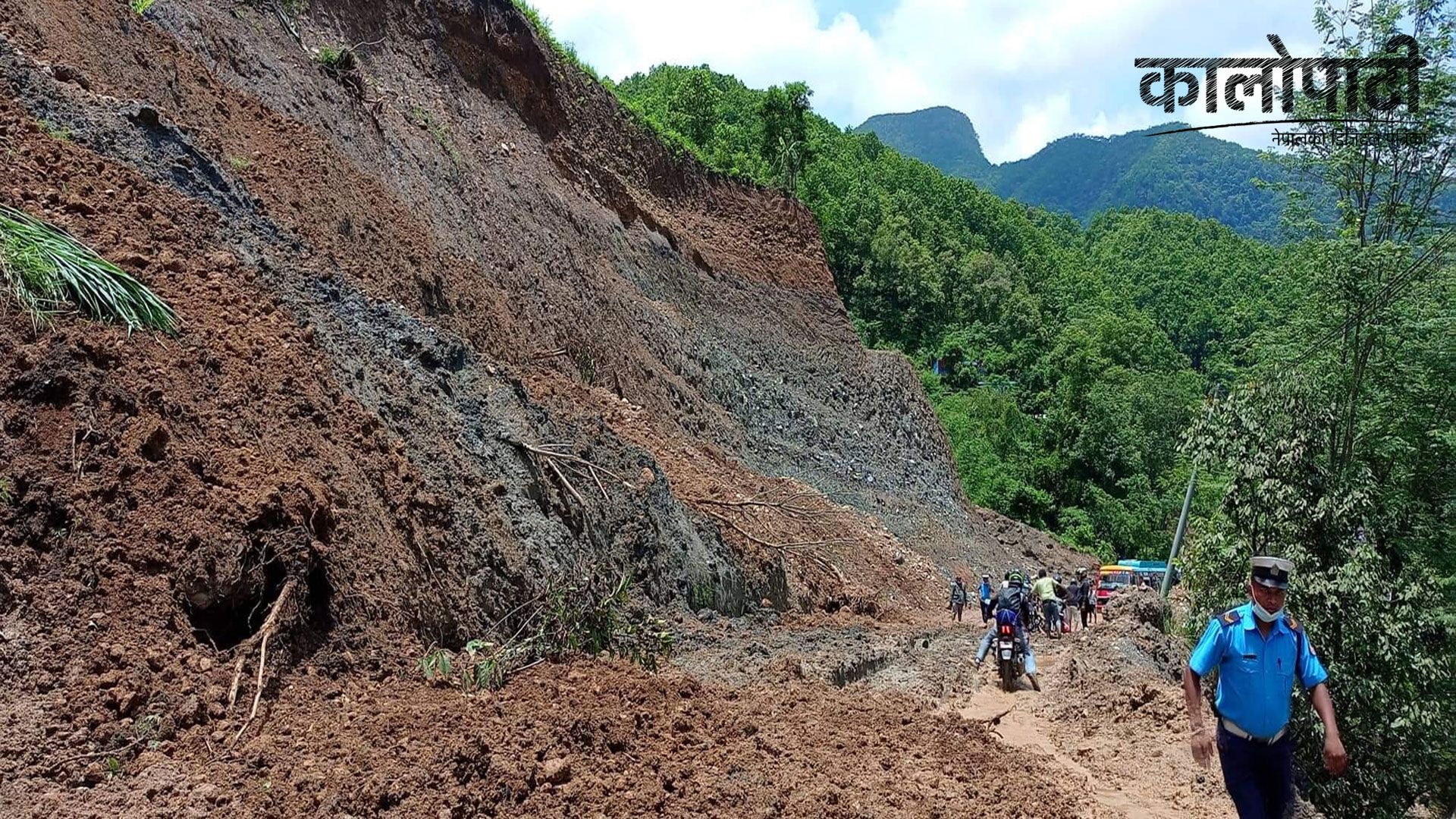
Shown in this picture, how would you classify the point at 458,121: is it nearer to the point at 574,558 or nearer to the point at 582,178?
the point at 582,178

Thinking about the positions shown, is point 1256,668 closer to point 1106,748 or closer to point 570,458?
point 1106,748

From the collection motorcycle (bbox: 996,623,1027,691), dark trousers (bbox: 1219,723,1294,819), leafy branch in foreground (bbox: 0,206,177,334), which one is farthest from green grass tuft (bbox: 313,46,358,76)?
dark trousers (bbox: 1219,723,1294,819)

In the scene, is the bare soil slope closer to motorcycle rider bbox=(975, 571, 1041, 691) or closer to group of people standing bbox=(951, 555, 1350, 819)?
group of people standing bbox=(951, 555, 1350, 819)

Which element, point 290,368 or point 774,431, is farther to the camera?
point 774,431

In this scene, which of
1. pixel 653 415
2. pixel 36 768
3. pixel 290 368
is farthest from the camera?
pixel 653 415

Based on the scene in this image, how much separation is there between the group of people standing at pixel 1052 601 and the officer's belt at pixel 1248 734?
9.23m

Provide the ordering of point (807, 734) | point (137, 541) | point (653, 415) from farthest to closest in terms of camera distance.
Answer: point (653, 415), point (807, 734), point (137, 541)

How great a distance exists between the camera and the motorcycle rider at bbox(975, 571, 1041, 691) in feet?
30.9

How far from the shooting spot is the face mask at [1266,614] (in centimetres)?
405

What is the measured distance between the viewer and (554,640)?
632cm

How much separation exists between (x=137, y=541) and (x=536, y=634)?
256 centimetres

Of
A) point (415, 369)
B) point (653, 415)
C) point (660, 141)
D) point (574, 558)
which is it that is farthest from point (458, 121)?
point (574, 558)

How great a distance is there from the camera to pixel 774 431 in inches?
821

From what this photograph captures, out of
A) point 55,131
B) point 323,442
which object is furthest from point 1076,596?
point 55,131
